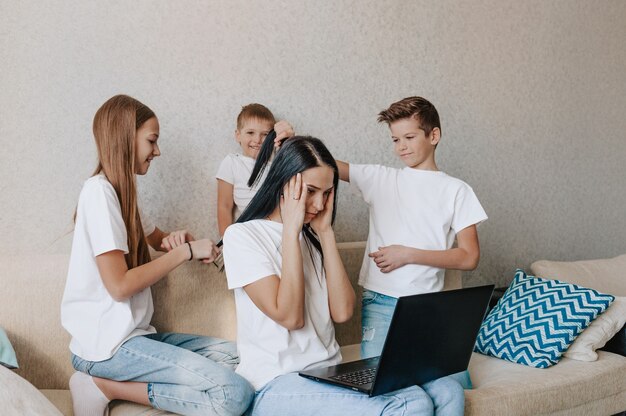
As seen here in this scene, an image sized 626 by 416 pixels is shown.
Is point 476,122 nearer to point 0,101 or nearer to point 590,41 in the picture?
point 590,41

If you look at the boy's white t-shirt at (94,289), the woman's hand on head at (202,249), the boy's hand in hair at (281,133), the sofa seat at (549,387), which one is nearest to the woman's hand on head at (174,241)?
the woman's hand on head at (202,249)

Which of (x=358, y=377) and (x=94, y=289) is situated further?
(x=94, y=289)

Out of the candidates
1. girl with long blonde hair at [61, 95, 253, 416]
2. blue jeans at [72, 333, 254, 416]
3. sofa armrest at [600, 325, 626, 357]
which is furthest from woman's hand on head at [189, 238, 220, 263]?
sofa armrest at [600, 325, 626, 357]

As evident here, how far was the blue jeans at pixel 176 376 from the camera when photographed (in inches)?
64.4

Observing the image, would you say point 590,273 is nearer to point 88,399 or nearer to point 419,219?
point 419,219

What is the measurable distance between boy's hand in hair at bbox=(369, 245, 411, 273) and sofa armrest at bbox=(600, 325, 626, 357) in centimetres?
102

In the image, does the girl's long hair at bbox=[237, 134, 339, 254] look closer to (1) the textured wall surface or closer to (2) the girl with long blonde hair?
(2) the girl with long blonde hair

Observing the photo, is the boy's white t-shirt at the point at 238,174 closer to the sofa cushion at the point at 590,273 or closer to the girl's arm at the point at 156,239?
the girl's arm at the point at 156,239

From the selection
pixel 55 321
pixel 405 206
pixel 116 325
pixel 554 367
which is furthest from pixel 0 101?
pixel 554 367

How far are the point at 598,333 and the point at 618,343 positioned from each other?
16 cm

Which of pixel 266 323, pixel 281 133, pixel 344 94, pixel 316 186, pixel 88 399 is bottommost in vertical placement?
pixel 88 399

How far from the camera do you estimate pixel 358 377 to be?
63.2 inches

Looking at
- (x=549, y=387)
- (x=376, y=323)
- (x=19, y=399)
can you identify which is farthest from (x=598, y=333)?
(x=19, y=399)

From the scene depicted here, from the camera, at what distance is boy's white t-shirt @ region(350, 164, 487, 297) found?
222cm
